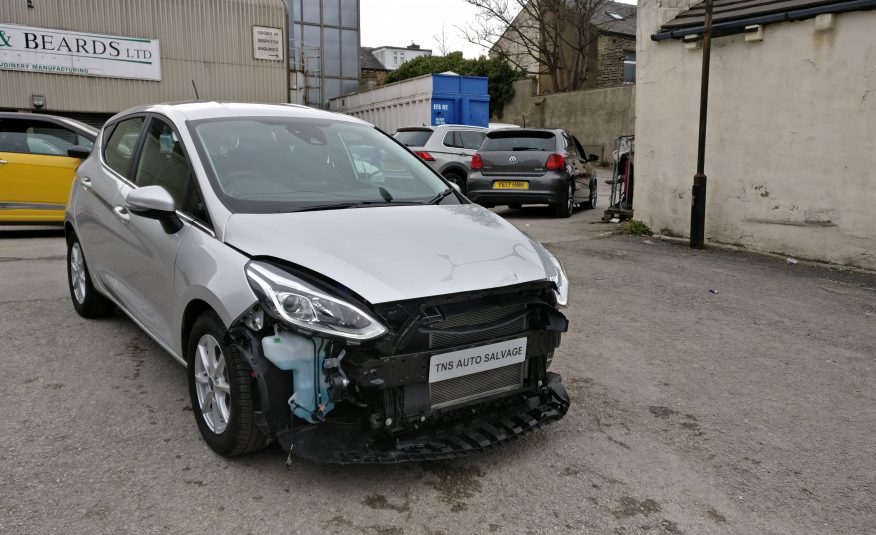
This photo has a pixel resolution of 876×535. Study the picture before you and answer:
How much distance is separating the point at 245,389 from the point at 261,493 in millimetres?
438

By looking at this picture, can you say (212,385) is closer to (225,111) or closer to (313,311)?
(313,311)

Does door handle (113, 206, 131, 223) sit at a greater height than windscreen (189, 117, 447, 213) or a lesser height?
lesser

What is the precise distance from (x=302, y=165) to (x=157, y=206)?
2.72 feet

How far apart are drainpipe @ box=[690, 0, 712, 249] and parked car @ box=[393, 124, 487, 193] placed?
5.09 meters

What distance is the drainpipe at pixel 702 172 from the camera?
28.4ft

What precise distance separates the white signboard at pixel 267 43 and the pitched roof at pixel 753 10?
1589 centimetres

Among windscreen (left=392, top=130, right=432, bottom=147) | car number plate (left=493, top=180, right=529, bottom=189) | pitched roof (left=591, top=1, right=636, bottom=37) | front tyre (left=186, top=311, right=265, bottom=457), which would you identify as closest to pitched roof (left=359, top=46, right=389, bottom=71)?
pitched roof (left=591, top=1, right=636, bottom=37)

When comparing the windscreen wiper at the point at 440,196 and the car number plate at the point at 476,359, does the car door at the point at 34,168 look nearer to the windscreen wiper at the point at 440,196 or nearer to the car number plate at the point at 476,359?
the windscreen wiper at the point at 440,196

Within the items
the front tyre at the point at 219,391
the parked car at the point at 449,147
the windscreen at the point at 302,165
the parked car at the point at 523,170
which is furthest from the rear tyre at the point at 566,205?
the front tyre at the point at 219,391

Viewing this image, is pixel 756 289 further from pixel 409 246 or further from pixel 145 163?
pixel 145 163

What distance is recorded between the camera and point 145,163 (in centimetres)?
425

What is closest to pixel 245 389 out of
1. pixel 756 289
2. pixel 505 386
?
pixel 505 386

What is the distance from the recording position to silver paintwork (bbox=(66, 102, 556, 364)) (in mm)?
2908

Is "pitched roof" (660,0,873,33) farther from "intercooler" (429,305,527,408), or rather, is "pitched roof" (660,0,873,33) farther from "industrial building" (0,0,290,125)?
"industrial building" (0,0,290,125)
